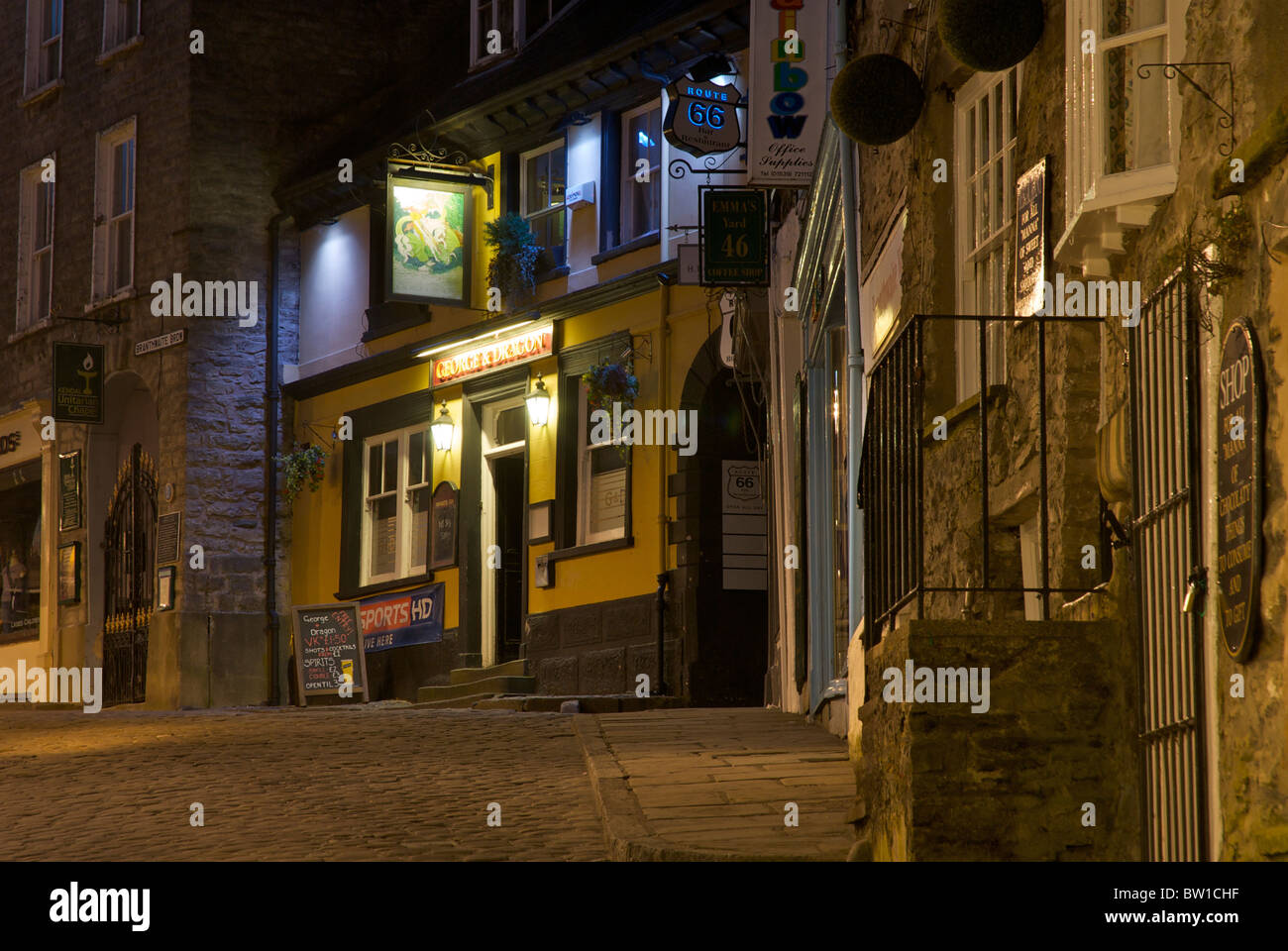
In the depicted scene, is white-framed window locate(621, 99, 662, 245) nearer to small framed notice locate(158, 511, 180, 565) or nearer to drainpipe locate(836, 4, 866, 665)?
small framed notice locate(158, 511, 180, 565)

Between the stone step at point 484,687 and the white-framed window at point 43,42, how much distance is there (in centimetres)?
1228

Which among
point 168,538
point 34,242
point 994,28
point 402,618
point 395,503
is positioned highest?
point 34,242

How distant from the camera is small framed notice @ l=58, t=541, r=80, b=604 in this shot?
82.2 feet

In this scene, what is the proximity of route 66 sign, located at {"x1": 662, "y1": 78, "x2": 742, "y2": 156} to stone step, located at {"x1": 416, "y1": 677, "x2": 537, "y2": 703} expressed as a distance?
20.4 ft

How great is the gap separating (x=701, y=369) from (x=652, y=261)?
129cm

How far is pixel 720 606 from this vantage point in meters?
17.6

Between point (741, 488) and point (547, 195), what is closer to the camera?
point (741, 488)

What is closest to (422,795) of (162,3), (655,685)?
(655,685)

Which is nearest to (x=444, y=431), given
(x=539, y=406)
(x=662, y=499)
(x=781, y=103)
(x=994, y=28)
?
(x=539, y=406)

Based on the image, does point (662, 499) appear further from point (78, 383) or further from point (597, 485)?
point (78, 383)

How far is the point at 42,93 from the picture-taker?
2627cm

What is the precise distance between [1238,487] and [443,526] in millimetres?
16393

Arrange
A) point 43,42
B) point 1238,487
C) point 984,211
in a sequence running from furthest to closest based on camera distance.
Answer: point 43,42
point 984,211
point 1238,487

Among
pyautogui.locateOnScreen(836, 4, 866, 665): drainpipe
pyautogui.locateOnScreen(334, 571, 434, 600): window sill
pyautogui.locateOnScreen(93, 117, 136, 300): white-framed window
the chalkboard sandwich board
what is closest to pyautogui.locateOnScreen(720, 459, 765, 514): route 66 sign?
the chalkboard sandwich board
